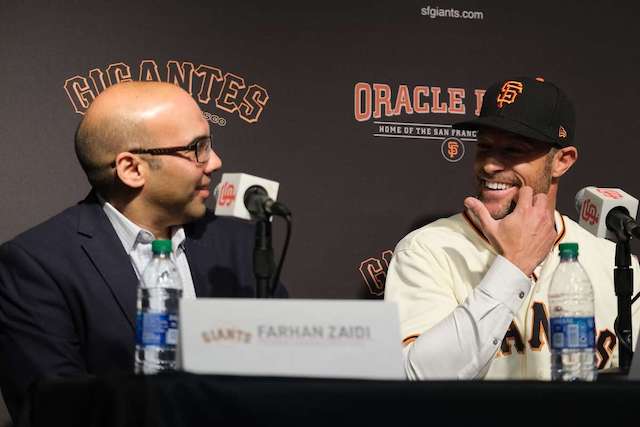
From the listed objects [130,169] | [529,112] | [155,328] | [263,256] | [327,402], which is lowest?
[327,402]

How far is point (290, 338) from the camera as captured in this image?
5.45 feet

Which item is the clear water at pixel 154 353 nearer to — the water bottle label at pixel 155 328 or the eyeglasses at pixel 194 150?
the water bottle label at pixel 155 328

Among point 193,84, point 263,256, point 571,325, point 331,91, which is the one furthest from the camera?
point 331,91

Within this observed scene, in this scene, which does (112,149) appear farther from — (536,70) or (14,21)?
(536,70)

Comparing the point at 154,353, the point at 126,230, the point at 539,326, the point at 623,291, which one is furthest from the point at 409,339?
the point at 154,353

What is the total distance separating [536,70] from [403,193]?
2.00 feet

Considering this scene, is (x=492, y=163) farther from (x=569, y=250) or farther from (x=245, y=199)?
(x=245, y=199)

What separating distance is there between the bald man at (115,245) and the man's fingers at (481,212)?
0.55m

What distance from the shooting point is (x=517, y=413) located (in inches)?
63.3

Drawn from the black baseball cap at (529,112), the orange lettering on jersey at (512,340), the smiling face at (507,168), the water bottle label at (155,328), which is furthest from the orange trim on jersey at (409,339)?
the water bottle label at (155,328)

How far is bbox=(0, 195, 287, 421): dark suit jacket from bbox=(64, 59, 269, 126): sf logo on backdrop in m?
0.46

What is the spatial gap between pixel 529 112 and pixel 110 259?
1.22 m

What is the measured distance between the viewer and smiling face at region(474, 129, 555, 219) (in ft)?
9.81

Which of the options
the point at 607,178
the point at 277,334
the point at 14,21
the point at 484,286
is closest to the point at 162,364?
the point at 277,334
